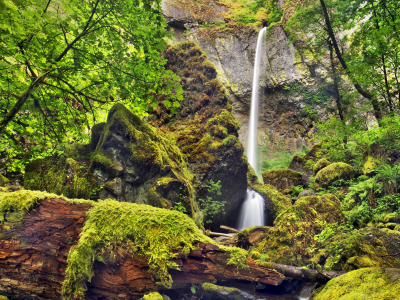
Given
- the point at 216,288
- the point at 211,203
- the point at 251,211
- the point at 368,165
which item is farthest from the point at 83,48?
the point at 368,165

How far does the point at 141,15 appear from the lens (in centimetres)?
373

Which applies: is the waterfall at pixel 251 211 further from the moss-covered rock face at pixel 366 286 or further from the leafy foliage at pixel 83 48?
the leafy foliage at pixel 83 48

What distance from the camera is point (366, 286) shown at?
2.60 metres

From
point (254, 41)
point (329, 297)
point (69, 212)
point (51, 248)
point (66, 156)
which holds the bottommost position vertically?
point (329, 297)

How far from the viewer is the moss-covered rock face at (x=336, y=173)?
33.0 ft

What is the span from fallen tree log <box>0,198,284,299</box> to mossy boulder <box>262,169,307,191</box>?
551 inches

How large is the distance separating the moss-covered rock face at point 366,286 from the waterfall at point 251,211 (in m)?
7.42

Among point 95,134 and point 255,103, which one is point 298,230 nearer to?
point 95,134

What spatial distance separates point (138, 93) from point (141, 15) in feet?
4.40

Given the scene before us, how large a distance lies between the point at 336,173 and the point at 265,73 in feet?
66.2

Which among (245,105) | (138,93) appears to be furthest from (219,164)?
(245,105)

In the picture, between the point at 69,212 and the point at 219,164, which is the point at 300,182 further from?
the point at 69,212

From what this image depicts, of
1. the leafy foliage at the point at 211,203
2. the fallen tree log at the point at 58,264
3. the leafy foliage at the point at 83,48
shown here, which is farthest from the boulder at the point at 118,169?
the leafy foliage at the point at 211,203

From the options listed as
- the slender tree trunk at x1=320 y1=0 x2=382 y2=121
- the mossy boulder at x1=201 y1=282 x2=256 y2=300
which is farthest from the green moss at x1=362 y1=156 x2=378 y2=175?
the mossy boulder at x1=201 y1=282 x2=256 y2=300
